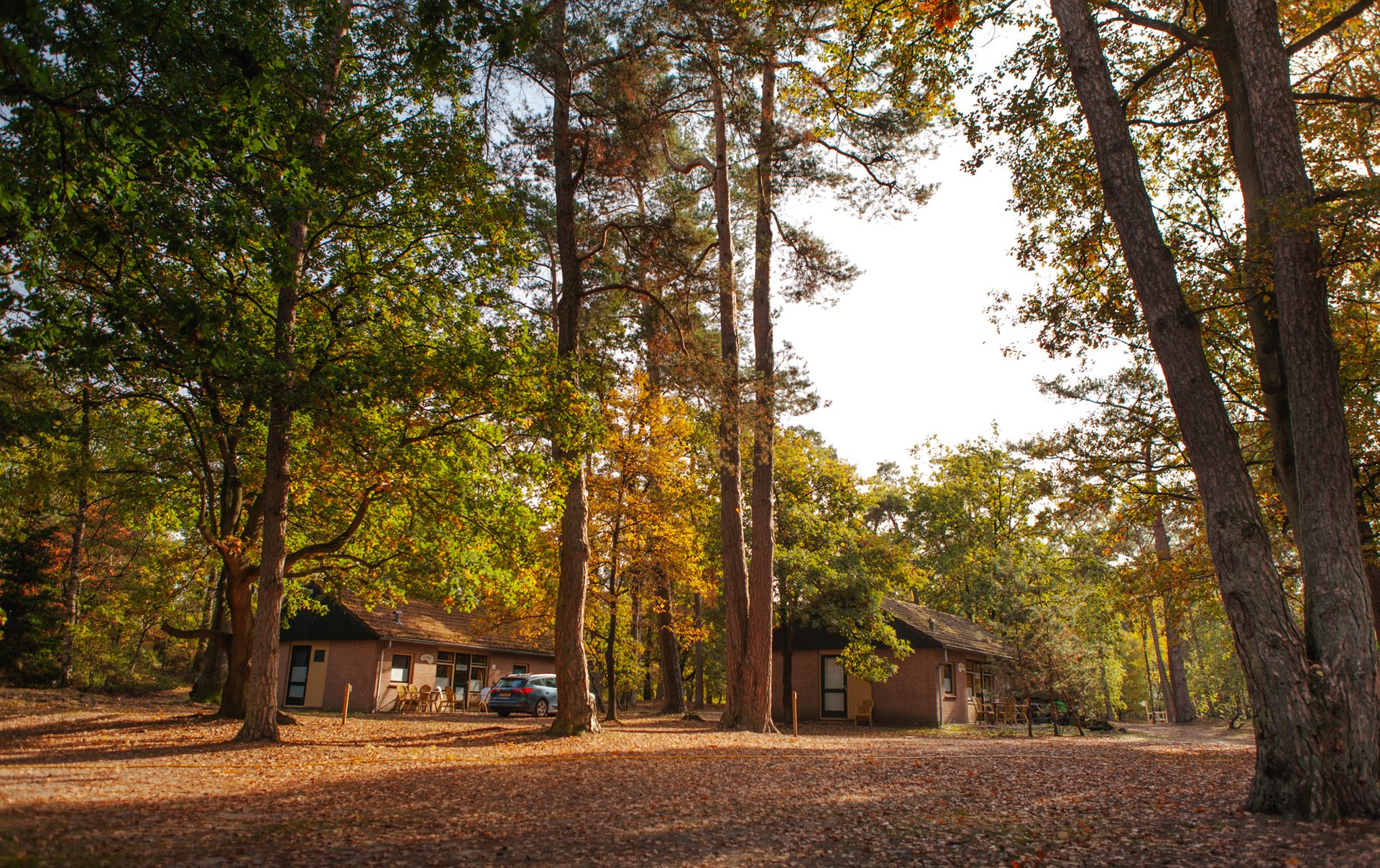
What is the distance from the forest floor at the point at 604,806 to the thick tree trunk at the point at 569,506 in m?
1.78

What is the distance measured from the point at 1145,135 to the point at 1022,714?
85.3 ft

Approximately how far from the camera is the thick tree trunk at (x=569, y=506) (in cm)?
1551

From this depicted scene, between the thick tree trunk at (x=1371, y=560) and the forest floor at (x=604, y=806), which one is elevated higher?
the thick tree trunk at (x=1371, y=560)

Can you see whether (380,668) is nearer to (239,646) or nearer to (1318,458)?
(239,646)

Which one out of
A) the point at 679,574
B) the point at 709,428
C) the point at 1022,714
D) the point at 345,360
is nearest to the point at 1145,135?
the point at 709,428

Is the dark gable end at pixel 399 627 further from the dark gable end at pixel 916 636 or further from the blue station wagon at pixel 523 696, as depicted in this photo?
the dark gable end at pixel 916 636

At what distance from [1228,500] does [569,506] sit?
37.5 feet

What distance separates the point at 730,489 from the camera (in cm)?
1820

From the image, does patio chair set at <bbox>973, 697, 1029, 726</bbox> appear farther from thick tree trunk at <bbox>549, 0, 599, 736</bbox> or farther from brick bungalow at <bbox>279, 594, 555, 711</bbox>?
thick tree trunk at <bbox>549, 0, 599, 736</bbox>

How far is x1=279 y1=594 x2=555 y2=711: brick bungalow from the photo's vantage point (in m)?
27.2

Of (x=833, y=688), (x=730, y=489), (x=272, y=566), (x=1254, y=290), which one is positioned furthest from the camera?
(x=833, y=688)

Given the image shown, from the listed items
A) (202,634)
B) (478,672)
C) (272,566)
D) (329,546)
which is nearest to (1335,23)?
→ (272,566)

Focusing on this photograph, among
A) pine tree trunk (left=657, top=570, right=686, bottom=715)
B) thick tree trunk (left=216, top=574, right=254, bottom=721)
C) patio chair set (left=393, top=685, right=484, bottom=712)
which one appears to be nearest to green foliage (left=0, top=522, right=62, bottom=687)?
patio chair set (left=393, top=685, right=484, bottom=712)

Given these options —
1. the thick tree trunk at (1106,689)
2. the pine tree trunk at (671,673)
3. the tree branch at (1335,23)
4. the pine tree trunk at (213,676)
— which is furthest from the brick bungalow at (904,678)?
the tree branch at (1335,23)
